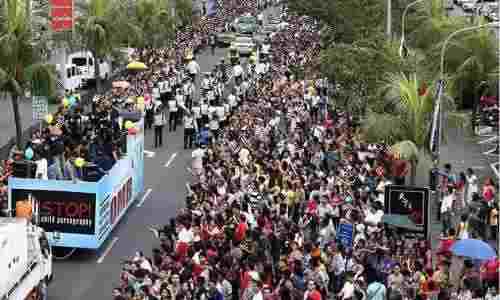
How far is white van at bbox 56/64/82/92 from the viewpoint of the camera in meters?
47.7

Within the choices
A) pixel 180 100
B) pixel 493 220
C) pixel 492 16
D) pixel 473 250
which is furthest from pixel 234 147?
pixel 492 16

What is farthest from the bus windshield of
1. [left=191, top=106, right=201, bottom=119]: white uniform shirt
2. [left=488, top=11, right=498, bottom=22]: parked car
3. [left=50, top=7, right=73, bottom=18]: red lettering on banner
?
[left=488, top=11, right=498, bottom=22]: parked car

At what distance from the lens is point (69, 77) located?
49.0 meters

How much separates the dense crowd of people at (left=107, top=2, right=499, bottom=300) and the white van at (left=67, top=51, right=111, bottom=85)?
12734mm

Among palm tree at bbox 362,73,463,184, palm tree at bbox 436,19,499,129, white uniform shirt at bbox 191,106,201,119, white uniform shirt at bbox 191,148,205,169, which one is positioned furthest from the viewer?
palm tree at bbox 436,19,499,129

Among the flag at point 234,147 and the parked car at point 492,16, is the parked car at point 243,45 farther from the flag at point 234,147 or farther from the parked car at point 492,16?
the flag at point 234,147

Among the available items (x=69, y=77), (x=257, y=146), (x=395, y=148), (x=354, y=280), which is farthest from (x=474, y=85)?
(x=354, y=280)

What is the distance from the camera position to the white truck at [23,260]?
19658mm

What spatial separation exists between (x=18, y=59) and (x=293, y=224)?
12816 millimetres

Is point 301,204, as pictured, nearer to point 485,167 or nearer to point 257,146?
point 257,146

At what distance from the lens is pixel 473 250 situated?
2066 cm

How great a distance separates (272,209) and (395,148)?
11.2 ft

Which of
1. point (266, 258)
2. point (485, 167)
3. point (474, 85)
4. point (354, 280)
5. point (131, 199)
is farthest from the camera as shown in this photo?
point (474, 85)

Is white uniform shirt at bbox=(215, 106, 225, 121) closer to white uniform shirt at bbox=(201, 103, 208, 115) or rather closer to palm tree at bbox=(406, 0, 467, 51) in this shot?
→ white uniform shirt at bbox=(201, 103, 208, 115)
